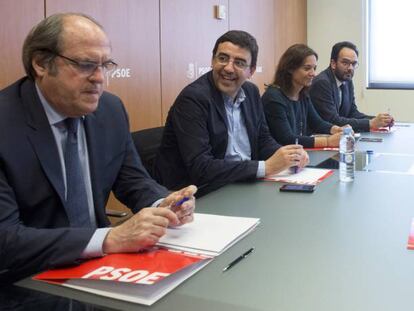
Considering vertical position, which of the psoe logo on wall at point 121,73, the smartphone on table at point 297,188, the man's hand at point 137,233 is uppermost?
the psoe logo on wall at point 121,73

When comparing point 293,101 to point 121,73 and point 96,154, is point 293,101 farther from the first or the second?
point 96,154

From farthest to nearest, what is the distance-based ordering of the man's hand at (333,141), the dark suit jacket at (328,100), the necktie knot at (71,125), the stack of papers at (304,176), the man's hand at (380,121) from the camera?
1. the dark suit jacket at (328,100)
2. the man's hand at (380,121)
3. the man's hand at (333,141)
4. the stack of papers at (304,176)
5. the necktie knot at (71,125)

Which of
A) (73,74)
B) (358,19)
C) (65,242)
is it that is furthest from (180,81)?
(358,19)

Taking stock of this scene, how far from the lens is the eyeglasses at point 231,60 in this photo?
2.41m

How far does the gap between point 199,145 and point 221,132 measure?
0.21 metres

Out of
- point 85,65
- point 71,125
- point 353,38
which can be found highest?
point 353,38

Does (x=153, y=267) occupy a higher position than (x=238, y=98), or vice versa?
(x=238, y=98)

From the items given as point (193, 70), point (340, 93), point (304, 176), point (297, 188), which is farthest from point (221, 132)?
point (340, 93)

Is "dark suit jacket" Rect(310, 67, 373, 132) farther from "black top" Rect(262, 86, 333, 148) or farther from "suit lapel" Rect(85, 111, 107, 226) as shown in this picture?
"suit lapel" Rect(85, 111, 107, 226)

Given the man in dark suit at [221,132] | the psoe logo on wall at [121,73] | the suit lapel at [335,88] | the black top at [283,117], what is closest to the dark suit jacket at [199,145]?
the man in dark suit at [221,132]

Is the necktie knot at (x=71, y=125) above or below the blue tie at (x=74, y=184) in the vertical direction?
above

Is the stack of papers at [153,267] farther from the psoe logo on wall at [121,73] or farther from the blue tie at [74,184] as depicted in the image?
the psoe logo on wall at [121,73]

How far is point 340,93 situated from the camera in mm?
4504

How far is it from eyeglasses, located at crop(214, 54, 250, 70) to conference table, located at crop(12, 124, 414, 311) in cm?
69
